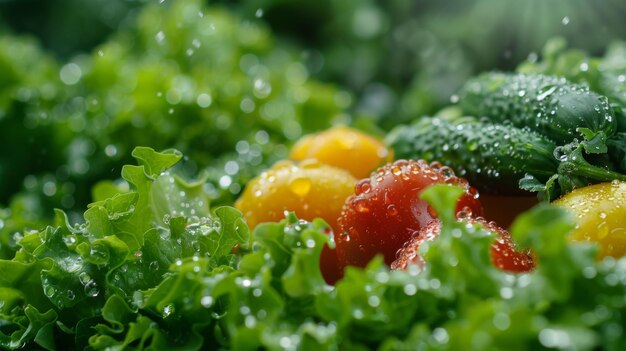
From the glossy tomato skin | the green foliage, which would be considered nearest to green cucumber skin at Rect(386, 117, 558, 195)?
the glossy tomato skin

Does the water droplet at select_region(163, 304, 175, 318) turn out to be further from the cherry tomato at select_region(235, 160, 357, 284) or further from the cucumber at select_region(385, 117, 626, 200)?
the cucumber at select_region(385, 117, 626, 200)

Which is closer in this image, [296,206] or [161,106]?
[296,206]

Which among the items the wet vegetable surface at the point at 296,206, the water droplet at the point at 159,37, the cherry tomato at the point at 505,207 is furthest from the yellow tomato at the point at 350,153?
the water droplet at the point at 159,37

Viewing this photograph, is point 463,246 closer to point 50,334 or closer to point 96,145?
point 50,334

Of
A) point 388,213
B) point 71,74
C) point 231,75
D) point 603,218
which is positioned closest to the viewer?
point 603,218

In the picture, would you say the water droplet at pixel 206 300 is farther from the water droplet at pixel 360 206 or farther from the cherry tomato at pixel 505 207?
the cherry tomato at pixel 505 207

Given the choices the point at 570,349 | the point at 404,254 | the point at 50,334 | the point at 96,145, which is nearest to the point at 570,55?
the point at 404,254

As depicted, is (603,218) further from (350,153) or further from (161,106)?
(161,106)

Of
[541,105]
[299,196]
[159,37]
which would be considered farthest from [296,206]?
[159,37]
